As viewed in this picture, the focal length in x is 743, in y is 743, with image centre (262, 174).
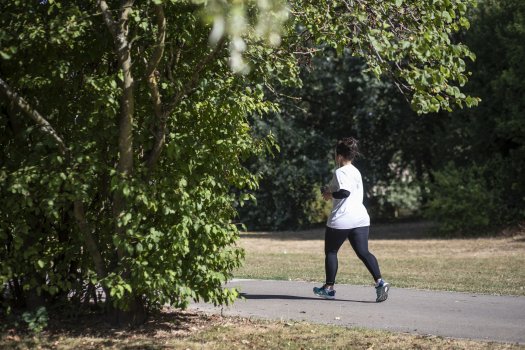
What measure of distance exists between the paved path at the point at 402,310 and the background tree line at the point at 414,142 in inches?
381

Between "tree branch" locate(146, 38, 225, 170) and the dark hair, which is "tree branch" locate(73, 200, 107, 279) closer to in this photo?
"tree branch" locate(146, 38, 225, 170)

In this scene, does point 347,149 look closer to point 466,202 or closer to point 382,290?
point 382,290

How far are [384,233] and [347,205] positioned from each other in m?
18.2

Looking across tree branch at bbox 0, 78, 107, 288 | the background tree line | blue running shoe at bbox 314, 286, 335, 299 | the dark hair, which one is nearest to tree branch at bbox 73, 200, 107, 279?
tree branch at bbox 0, 78, 107, 288

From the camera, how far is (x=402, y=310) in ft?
26.8

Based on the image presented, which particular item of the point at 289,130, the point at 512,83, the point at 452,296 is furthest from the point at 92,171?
the point at 289,130

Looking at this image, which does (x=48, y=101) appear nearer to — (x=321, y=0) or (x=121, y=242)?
(x=121, y=242)

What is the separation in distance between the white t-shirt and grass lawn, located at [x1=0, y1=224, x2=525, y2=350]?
1582 mm

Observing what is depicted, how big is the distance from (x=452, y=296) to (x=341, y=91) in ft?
61.7

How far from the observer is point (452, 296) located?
9297 mm

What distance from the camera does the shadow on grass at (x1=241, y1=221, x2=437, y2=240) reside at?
2438 cm

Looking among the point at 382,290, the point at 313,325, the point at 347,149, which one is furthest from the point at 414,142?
the point at 313,325

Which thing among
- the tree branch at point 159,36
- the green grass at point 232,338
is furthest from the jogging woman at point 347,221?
the tree branch at point 159,36

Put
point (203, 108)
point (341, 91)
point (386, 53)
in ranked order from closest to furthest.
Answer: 1. point (386, 53)
2. point (203, 108)
3. point (341, 91)
